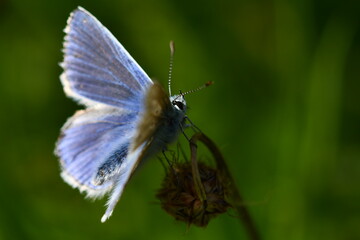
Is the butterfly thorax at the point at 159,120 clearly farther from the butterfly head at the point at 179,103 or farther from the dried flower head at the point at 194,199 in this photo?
the dried flower head at the point at 194,199

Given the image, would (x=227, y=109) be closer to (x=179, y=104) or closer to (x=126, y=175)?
(x=179, y=104)

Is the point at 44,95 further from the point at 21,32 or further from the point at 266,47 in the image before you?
the point at 266,47

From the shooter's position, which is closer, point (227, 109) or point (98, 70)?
point (98, 70)

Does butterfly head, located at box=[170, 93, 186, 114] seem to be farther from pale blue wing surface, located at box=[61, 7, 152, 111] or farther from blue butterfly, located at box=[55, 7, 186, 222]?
pale blue wing surface, located at box=[61, 7, 152, 111]

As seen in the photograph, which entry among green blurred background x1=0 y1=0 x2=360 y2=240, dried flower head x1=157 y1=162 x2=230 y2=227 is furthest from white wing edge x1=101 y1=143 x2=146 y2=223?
green blurred background x1=0 y1=0 x2=360 y2=240

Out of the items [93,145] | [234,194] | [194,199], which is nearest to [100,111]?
[93,145]

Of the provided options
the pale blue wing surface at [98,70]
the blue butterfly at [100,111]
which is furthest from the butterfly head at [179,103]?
the pale blue wing surface at [98,70]
